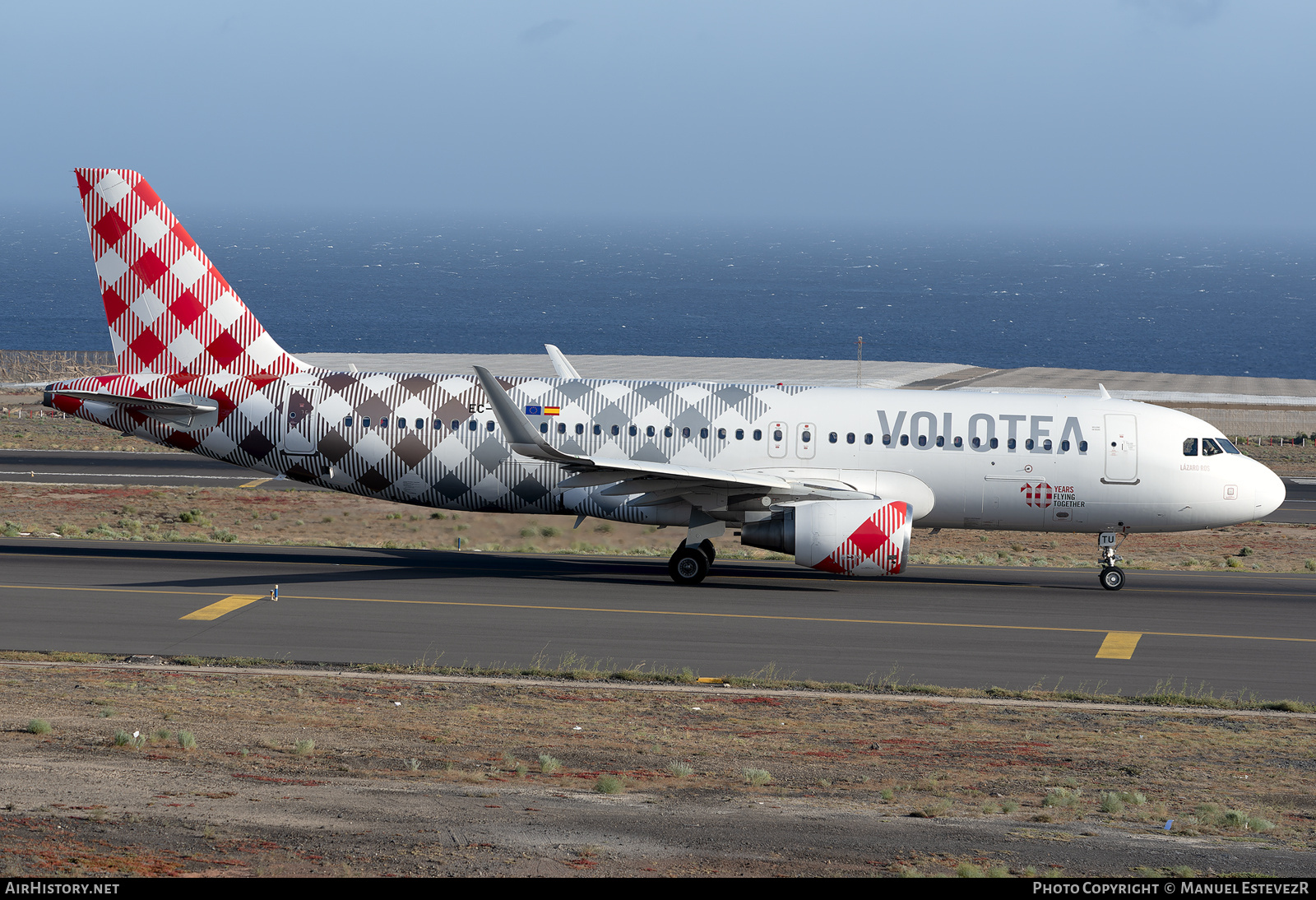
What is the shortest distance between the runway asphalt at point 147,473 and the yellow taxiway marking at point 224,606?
17.7m

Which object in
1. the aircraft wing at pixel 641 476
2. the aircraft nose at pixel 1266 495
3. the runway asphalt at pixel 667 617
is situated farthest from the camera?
the aircraft nose at pixel 1266 495

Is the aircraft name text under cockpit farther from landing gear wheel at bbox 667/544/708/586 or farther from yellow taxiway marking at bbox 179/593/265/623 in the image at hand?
yellow taxiway marking at bbox 179/593/265/623

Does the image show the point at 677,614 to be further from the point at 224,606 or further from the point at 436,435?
the point at 224,606

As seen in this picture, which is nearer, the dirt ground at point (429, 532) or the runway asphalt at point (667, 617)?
the runway asphalt at point (667, 617)

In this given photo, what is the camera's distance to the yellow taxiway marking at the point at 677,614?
1004 inches

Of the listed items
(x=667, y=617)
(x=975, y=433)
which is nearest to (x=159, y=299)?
(x=667, y=617)

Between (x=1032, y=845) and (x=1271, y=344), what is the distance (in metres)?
183

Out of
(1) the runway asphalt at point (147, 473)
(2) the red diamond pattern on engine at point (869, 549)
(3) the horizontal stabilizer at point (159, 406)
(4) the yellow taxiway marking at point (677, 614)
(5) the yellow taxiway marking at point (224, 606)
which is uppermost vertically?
(3) the horizontal stabilizer at point (159, 406)

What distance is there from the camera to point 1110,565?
30109 mm

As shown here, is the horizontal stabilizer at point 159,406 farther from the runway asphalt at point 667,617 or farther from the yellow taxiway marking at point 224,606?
the yellow taxiway marking at point 224,606

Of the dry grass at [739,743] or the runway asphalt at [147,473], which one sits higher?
the runway asphalt at [147,473]

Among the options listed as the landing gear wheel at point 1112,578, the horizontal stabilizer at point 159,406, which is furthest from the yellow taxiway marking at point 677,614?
the horizontal stabilizer at point 159,406

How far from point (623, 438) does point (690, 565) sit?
3370 mm

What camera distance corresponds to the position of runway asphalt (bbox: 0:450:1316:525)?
46312mm
